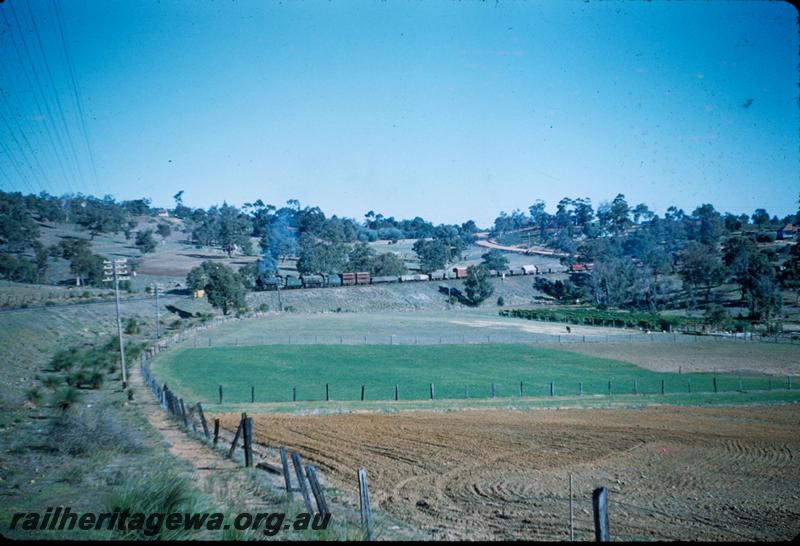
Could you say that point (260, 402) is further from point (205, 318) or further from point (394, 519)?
point (205, 318)

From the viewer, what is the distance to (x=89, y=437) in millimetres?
14953

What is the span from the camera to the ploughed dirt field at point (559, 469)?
451 inches

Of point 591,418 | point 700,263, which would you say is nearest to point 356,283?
point 700,263

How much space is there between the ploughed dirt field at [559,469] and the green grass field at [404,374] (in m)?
9.51

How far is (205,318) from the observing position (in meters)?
78.7

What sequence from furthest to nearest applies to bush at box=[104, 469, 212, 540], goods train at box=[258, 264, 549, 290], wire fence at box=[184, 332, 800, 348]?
goods train at box=[258, 264, 549, 290] < wire fence at box=[184, 332, 800, 348] < bush at box=[104, 469, 212, 540]

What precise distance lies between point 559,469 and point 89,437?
43.0ft

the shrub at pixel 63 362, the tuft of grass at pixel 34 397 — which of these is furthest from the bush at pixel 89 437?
the shrub at pixel 63 362

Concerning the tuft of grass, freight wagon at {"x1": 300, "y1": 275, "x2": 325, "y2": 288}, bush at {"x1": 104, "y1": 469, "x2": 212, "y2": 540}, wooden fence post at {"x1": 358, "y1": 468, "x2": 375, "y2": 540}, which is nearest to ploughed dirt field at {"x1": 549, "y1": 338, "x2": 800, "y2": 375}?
wooden fence post at {"x1": 358, "y1": 468, "x2": 375, "y2": 540}

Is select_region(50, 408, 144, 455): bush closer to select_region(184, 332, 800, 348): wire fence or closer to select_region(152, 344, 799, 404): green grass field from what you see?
select_region(152, 344, 799, 404): green grass field

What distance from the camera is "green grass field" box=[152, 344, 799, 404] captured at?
34.5 meters

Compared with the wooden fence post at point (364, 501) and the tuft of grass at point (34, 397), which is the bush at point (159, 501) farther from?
the tuft of grass at point (34, 397)

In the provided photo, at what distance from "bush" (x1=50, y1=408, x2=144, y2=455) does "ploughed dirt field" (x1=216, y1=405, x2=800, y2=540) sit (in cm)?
459

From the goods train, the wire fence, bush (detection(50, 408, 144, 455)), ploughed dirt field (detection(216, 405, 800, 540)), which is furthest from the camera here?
the goods train
